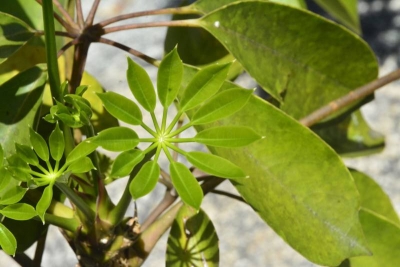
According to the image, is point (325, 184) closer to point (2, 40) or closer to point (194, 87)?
point (194, 87)

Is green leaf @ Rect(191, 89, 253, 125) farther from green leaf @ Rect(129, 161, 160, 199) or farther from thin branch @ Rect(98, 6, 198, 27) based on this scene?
thin branch @ Rect(98, 6, 198, 27)

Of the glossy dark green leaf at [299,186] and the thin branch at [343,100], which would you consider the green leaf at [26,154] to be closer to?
the glossy dark green leaf at [299,186]

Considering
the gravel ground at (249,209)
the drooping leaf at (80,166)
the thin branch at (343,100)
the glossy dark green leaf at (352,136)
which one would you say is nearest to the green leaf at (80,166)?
the drooping leaf at (80,166)

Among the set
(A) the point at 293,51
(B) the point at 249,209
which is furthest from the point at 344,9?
(B) the point at 249,209

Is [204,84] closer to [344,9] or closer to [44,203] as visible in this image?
[44,203]

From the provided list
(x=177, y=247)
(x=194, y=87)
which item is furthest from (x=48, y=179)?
(x=177, y=247)

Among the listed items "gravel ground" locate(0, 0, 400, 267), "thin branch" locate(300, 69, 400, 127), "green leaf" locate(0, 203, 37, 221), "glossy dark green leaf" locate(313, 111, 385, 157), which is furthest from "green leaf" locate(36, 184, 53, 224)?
"gravel ground" locate(0, 0, 400, 267)

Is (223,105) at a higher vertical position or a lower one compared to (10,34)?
lower
